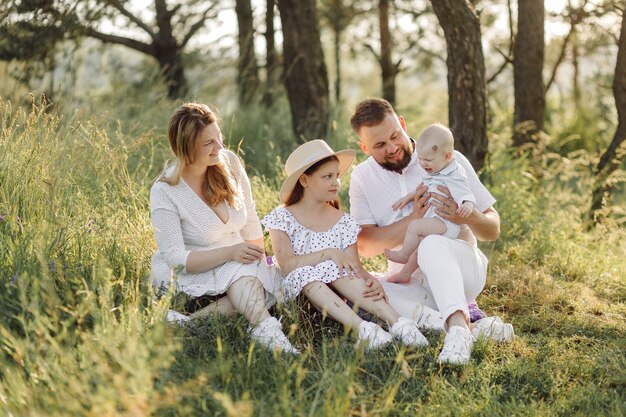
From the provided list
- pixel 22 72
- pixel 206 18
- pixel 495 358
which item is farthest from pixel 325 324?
pixel 206 18

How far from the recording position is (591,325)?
4387 millimetres

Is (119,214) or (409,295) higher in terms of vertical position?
(119,214)

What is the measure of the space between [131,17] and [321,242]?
8.56 metres

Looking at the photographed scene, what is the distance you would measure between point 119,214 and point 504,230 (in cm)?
312

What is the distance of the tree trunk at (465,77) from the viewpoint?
20.9 feet

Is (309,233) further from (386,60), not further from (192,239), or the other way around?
(386,60)

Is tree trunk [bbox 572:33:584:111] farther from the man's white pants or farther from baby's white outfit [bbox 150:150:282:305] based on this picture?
baby's white outfit [bbox 150:150:282:305]

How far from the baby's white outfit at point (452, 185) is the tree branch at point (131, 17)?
25.8ft

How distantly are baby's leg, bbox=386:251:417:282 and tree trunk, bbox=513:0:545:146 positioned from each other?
487 cm

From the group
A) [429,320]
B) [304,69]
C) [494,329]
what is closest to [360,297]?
[429,320]

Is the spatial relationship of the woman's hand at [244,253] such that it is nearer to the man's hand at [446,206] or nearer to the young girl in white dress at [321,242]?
the young girl in white dress at [321,242]

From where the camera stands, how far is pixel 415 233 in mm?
4137

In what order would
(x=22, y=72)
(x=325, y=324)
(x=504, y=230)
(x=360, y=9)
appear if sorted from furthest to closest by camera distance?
1. (x=360, y=9)
2. (x=22, y=72)
3. (x=504, y=230)
4. (x=325, y=324)

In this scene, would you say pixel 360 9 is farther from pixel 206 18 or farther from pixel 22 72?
pixel 22 72
